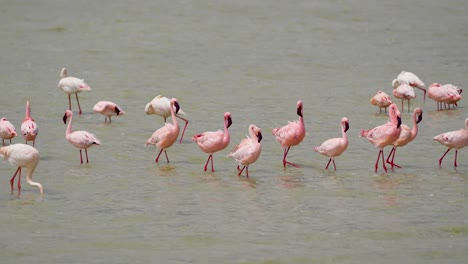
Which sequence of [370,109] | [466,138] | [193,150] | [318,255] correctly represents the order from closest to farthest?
[318,255]
[466,138]
[193,150]
[370,109]

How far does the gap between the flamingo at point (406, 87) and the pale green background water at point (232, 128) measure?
45cm

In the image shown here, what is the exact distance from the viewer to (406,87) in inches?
666

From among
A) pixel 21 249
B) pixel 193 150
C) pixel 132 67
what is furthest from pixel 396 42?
pixel 21 249

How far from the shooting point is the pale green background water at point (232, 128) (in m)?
9.96

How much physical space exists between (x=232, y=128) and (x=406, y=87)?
3.19m

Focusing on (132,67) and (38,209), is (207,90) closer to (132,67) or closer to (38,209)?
(132,67)

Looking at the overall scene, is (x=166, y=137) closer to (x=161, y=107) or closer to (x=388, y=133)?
(x=161, y=107)

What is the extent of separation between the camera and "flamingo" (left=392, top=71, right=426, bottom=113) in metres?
16.8

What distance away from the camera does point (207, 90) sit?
18.8 meters

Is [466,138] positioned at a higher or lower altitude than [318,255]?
higher

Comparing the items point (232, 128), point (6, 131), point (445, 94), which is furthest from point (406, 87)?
point (6, 131)

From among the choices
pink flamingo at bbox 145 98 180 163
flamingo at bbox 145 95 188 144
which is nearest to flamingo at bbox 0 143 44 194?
pink flamingo at bbox 145 98 180 163

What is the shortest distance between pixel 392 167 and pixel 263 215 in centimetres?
285

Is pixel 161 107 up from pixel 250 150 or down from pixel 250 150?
up
